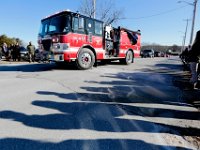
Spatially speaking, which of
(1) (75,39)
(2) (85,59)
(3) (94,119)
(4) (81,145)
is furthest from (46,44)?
(4) (81,145)

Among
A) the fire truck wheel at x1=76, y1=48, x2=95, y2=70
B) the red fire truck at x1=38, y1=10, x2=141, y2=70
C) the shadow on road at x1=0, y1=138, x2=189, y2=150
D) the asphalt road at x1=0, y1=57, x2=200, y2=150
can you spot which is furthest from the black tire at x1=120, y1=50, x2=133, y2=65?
the shadow on road at x1=0, y1=138, x2=189, y2=150

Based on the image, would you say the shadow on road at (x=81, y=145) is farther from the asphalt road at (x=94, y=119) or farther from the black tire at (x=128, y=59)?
the black tire at (x=128, y=59)

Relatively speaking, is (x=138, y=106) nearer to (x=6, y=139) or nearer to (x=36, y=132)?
(x=36, y=132)

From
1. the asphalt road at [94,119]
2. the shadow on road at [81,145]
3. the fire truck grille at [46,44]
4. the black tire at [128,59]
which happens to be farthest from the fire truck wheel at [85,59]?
the shadow on road at [81,145]

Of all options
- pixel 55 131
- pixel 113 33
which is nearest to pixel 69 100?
pixel 55 131

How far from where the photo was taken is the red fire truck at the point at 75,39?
10.9 meters

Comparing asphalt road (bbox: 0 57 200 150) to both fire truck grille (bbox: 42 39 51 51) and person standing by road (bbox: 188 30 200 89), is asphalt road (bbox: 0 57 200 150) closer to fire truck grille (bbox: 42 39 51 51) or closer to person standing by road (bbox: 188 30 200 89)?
person standing by road (bbox: 188 30 200 89)

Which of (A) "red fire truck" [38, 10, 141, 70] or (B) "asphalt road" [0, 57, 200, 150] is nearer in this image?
(B) "asphalt road" [0, 57, 200, 150]

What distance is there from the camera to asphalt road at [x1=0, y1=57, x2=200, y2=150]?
3561 mm

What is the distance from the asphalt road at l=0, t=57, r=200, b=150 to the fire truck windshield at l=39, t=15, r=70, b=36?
438 centimetres

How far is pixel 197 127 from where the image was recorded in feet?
14.6

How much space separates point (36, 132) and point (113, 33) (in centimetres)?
1169

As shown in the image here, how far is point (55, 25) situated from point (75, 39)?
1175 millimetres

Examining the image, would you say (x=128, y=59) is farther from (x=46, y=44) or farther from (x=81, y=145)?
(x=81, y=145)
